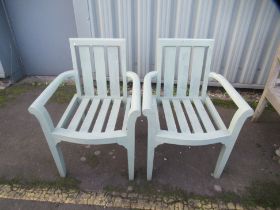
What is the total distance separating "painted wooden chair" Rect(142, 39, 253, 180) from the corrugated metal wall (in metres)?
0.85

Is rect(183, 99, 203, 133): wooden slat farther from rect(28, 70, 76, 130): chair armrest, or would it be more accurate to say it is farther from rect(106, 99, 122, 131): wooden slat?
rect(28, 70, 76, 130): chair armrest

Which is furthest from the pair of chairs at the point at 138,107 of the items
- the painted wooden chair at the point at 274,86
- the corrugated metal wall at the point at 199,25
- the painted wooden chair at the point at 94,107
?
the corrugated metal wall at the point at 199,25

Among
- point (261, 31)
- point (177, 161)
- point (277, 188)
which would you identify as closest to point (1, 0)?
point (177, 161)

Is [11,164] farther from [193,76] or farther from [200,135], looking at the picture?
[193,76]

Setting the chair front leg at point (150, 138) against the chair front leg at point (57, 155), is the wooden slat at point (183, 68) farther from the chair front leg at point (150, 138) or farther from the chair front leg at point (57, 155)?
the chair front leg at point (57, 155)

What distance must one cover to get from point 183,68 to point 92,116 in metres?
0.96

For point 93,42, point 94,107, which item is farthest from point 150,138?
point 93,42

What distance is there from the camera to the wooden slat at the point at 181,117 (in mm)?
1804

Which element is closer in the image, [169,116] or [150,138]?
[150,138]

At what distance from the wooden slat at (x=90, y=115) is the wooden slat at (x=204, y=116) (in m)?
0.95

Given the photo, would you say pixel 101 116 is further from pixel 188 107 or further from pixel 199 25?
pixel 199 25

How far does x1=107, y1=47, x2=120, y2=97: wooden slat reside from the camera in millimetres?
2012

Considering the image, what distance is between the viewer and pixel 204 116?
6.30ft

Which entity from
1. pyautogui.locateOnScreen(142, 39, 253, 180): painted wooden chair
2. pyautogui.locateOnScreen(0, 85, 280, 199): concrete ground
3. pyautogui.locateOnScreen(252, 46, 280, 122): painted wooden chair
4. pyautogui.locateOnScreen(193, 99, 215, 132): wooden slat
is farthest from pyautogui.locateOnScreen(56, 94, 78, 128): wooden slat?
pyautogui.locateOnScreen(252, 46, 280, 122): painted wooden chair
